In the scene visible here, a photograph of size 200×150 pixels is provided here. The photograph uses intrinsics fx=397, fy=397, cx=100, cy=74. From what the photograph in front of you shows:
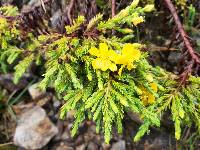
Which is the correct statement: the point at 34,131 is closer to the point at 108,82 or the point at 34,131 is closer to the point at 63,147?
the point at 63,147

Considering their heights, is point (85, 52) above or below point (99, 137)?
above

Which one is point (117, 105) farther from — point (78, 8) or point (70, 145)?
point (70, 145)

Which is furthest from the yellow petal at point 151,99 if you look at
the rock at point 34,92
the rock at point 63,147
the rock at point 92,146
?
the rock at point 34,92

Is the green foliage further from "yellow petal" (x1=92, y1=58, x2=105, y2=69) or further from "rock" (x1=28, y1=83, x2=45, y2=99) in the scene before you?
"rock" (x1=28, y1=83, x2=45, y2=99)

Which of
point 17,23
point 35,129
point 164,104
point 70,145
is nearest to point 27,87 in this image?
point 35,129

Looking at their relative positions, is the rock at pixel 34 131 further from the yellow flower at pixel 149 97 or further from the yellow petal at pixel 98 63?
the yellow petal at pixel 98 63

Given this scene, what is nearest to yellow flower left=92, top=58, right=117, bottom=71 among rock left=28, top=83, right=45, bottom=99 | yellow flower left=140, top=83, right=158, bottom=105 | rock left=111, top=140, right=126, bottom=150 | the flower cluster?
the flower cluster
